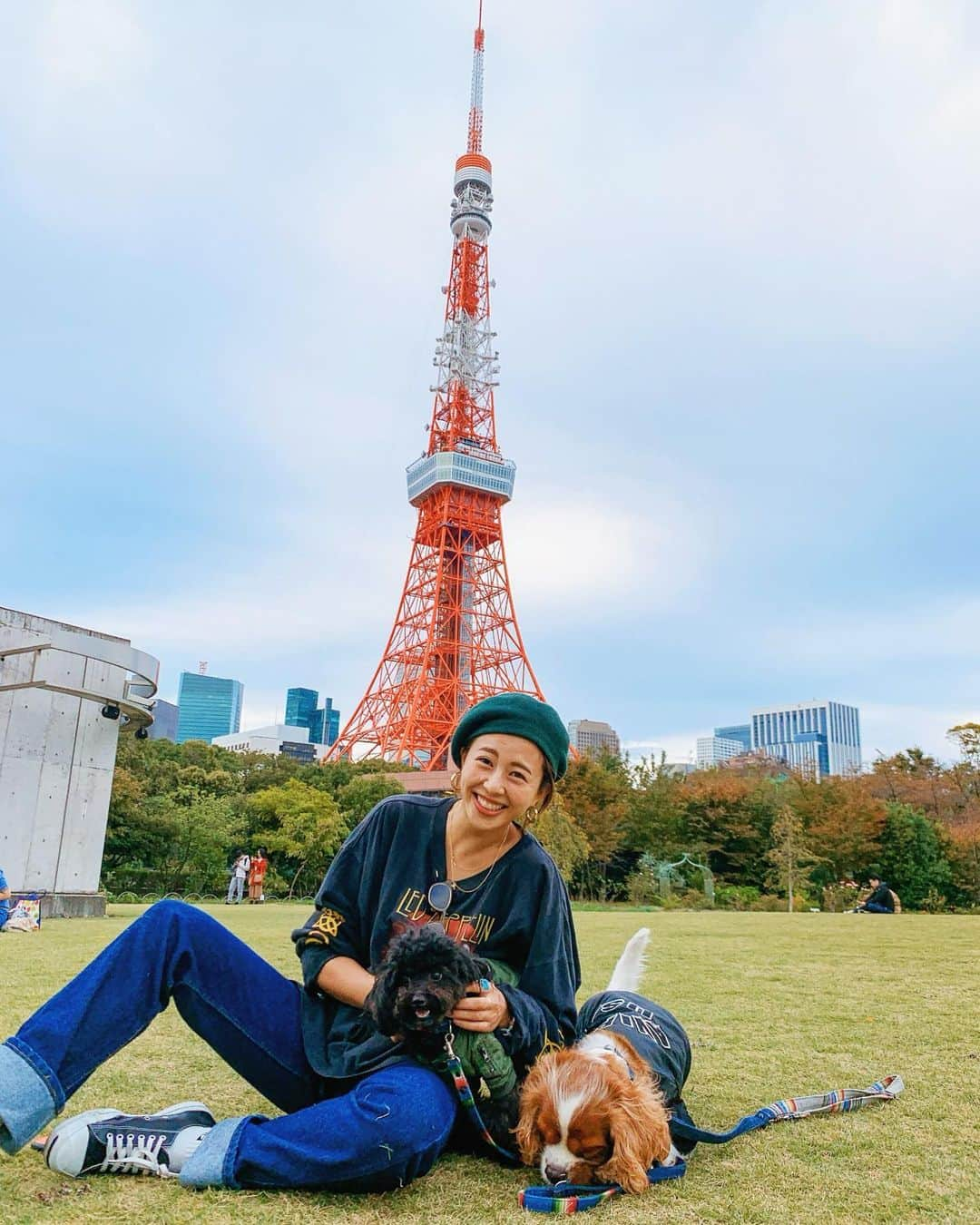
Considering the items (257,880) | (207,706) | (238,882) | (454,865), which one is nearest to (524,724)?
(454,865)

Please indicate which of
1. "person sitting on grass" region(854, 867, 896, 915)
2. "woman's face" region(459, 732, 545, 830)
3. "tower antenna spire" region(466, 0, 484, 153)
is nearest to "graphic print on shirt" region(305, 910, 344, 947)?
"woman's face" region(459, 732, 545, 830)

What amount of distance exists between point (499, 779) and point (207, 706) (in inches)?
6483

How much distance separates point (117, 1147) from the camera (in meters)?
1.81

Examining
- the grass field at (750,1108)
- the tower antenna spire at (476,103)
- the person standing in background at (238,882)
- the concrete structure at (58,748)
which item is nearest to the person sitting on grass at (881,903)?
the person standing in background at (238,882)

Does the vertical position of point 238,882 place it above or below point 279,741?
below

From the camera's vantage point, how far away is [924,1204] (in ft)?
5.56

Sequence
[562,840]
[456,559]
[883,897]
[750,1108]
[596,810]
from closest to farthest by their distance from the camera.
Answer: [750,1108], [883,897], [562,840], [596,810], [456,559]

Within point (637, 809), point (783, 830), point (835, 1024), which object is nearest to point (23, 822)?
point (835, 1024)

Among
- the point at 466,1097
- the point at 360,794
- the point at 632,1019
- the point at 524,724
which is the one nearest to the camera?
the point at 466,1097

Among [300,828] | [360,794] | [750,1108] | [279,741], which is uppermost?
[279,741]

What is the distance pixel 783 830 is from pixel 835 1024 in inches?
729

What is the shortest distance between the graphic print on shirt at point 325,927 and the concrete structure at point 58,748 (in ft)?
30.1

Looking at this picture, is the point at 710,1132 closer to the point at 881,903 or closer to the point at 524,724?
the point at 524,724

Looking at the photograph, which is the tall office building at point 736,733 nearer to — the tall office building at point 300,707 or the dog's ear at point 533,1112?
the tall office building at point 300,707
